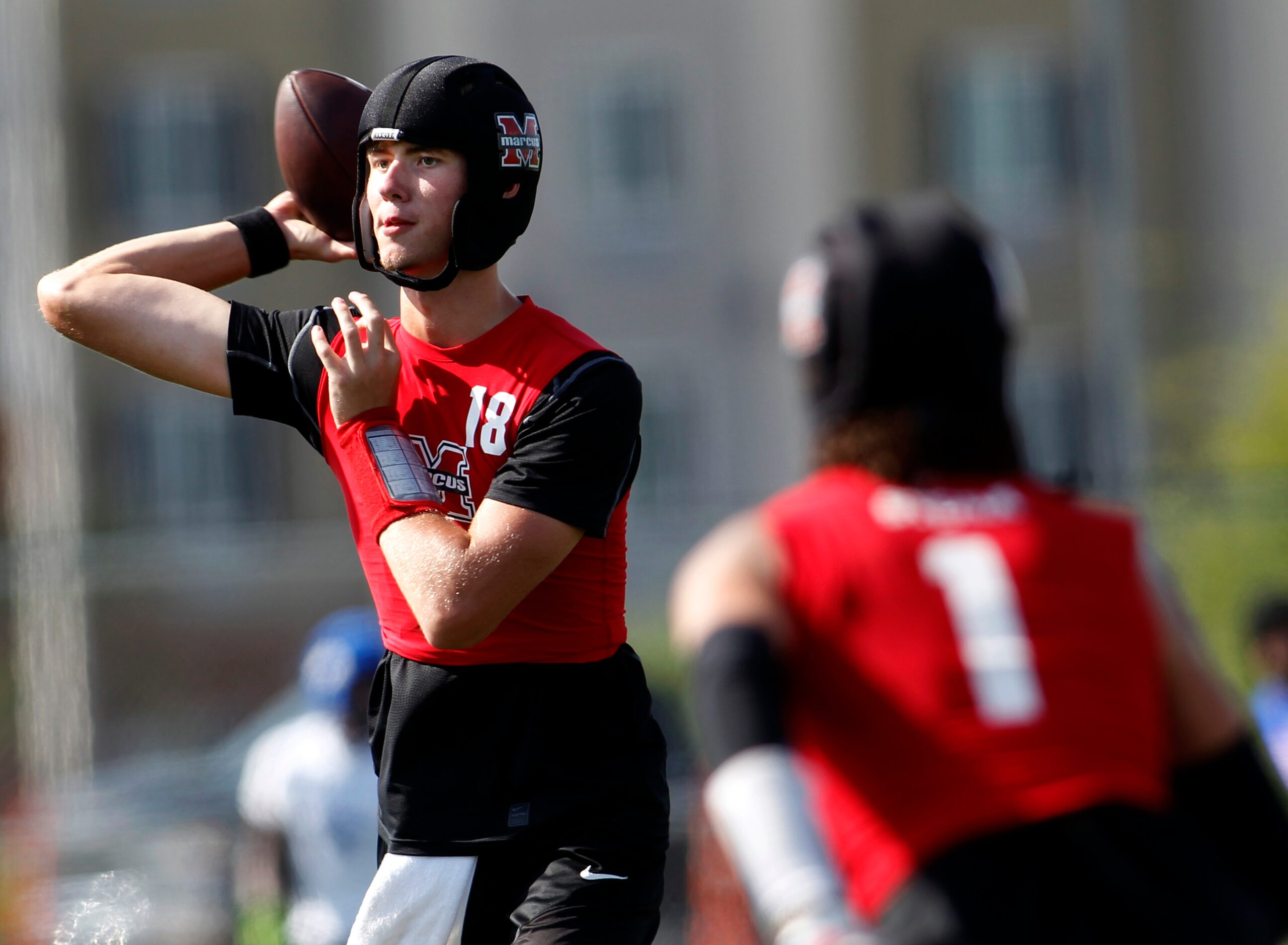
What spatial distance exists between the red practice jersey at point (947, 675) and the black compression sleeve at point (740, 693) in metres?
0.11

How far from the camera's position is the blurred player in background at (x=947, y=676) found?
6.89 ft

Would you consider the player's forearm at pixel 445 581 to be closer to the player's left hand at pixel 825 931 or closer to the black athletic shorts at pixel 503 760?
the black athletic shorts at pixel 503 760

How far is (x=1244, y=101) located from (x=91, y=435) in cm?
1574

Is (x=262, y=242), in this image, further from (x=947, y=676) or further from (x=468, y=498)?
(x=947, y=676)

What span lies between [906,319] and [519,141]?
1.32 metres

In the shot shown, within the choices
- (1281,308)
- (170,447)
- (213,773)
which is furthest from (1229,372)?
(170,447)

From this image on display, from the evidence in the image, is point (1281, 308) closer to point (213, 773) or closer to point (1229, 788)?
point (213, 773)

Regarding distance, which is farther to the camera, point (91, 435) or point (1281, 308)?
point (91, 435)

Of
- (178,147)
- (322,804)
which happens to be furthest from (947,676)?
(178,147)

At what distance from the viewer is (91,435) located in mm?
20422

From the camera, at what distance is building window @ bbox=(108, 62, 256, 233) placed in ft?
67.8

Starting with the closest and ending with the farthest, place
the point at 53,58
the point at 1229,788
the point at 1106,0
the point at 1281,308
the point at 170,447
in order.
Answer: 1. the point at 1229,788
2. the point at 1106,0
3. the point at 1281,308
4. the point at 53,58
5. the point at 170,447

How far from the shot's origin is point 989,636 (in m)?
2.17

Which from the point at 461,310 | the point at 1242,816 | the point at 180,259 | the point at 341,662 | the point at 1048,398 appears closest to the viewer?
the point at 1242,816
